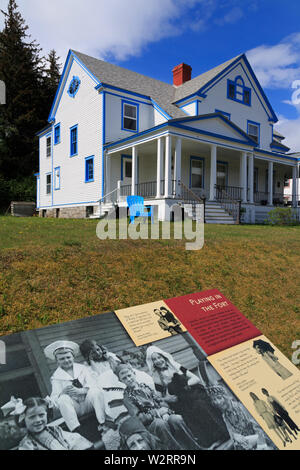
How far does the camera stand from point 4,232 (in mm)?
Result: 7332

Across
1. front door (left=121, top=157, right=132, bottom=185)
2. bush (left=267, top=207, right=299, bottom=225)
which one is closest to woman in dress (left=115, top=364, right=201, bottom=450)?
bush (left=267, top=207, right=299, bottom=225)

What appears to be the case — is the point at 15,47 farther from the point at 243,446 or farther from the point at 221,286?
the point at 243,446

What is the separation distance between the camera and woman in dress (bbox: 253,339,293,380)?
324 cm

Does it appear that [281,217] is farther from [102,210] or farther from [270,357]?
[270,357]

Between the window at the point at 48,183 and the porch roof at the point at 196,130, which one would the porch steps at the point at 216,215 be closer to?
the porch roof at the point at 196,130

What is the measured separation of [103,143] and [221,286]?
1312cm

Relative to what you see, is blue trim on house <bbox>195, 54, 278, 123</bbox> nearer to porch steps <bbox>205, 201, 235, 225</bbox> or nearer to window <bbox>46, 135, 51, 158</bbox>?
porch steps <bbox>205, 201, 235, 225</bbox>

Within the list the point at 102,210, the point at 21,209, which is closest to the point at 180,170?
the point at 102,210

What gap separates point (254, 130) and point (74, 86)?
12.5m

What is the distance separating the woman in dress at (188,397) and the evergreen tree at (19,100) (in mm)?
32494

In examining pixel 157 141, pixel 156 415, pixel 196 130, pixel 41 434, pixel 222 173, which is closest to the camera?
pixel 41 434

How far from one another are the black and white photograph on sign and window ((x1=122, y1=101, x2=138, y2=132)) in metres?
16.1

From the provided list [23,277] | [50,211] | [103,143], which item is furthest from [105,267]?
[50,211]

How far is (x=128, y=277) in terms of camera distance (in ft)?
16.4
